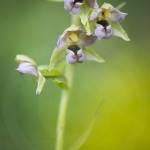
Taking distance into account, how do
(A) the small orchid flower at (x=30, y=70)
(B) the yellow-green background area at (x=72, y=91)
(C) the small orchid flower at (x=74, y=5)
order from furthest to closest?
(B) the yellow-green background area at (x=72, y=91) < (A) the small orchid flower at (x=30, y=70) < (C) the small orchid flower at (x=74, y=5)

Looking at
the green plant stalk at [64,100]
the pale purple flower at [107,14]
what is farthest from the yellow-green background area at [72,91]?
the pale purple flower at [107,14]

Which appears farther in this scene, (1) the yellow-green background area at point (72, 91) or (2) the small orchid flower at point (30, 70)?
(1) the yellow-green background area at point (72, 91)

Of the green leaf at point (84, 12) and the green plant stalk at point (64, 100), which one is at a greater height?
the green leaf at point (84, 12)

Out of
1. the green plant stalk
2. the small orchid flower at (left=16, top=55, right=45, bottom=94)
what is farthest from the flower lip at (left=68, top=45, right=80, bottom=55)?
the small orchid flower at (left=16, top=55, right=45, bottom=94)

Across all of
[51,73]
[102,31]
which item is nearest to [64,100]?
[51,73]

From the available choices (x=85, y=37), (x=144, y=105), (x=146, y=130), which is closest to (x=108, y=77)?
(x=144, y=105)

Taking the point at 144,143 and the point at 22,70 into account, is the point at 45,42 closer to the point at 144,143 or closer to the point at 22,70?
the point at 144,143

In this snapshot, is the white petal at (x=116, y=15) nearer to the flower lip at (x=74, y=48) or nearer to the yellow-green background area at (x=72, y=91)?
the flower lip at (x=74, y=48)
